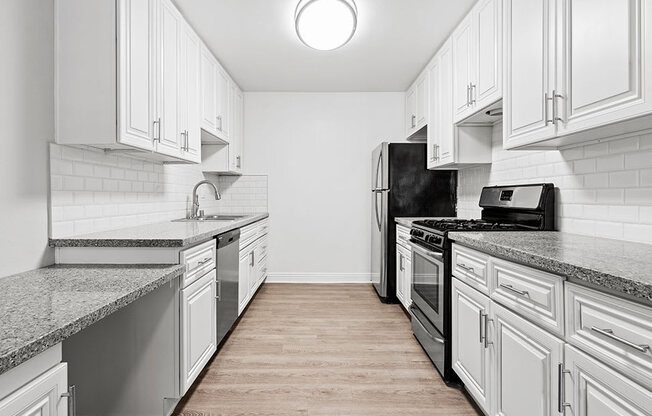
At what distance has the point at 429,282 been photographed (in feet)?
8.13

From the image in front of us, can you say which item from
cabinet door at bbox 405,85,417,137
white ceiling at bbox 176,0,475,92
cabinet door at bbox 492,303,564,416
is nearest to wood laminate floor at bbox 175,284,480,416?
cabinet door at bbox 492,303,564,416

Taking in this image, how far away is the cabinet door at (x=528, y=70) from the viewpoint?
5.56ft

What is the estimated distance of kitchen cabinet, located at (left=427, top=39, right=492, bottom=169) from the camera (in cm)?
303

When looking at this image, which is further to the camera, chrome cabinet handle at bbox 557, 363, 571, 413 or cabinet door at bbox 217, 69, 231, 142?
cabinet door at bbox 217, 69, 231, 142


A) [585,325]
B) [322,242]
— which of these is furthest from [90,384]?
[322,242]

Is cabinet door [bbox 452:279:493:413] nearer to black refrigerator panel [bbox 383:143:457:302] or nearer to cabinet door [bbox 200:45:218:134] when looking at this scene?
black refrigerator panel [bbox 383:143:457:302]

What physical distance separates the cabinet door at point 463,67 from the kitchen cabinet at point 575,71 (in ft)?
1.95

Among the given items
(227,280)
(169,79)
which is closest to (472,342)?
(227,280)

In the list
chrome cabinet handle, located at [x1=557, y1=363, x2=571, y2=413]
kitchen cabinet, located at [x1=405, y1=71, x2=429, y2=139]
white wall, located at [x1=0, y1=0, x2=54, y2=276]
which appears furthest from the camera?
kitchen cabinet, located at [x1=405, y1=71, x2=429, y2=139]

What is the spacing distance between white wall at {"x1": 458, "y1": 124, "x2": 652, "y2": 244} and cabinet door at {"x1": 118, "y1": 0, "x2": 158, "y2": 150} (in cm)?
236

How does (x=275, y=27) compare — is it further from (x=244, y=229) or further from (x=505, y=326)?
(x=505, y=326)

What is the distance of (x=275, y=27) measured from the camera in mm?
2939

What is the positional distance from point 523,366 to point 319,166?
3.62 metres

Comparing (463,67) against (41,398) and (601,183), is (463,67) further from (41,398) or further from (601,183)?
(41,398)
